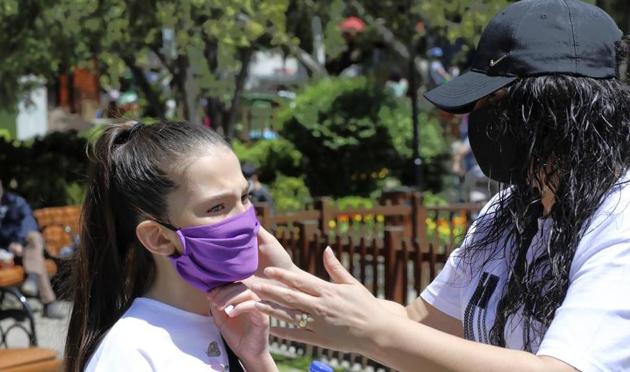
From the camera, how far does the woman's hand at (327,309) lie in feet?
5.51

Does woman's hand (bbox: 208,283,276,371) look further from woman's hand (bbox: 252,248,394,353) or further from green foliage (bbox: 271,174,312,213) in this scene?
green foliage (bbox: 271,174,312,213)

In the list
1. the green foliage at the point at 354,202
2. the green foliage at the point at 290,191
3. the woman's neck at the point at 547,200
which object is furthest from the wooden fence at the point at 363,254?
the green foliage at the point at 290,191

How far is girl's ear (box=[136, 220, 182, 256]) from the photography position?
2.10 meters

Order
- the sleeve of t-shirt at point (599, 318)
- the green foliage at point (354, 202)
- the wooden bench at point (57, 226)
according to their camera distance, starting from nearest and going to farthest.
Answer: the sleeve of t-shirt at point (599, 318) → the wooden bench at point (57, 226) → the green foliage at point (354, 202)

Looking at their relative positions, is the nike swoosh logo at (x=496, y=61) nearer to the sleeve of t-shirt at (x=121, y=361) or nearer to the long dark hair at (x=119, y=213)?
the long dark hair at (x=119, y=213)

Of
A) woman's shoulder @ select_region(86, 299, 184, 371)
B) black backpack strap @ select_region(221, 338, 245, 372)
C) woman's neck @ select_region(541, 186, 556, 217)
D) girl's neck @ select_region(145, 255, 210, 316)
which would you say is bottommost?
black backpack strap @ select_region(221, 338, 245, 372)

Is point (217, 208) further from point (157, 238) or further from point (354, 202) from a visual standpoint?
point (354, 202)

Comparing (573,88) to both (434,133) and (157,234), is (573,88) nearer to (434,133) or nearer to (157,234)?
(157,234)

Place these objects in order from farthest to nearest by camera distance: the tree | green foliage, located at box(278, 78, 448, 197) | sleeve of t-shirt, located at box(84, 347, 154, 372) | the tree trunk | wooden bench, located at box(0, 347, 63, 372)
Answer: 1. green foliage, located at box(278, 78, 448, 197)
2. the tree trunk
3. the tree
4. wooden bench, located at box(0, 347, 63, 372)
5. sleeve of t-shirt, located at box(84, 347, 154, 372)

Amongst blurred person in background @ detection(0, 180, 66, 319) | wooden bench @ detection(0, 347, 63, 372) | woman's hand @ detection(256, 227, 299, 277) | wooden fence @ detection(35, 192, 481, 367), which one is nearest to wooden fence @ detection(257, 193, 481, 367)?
wooden fence @ detection(35, 192, 481, 367)

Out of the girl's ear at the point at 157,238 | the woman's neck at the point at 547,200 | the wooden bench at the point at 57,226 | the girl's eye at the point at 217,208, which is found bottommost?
the wooden bench at the point at 57,226

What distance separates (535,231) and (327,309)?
52cm

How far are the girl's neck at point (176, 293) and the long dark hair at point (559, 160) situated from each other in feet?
2.10

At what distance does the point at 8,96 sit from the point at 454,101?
10393 mm
